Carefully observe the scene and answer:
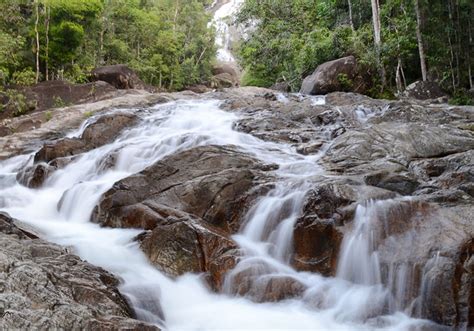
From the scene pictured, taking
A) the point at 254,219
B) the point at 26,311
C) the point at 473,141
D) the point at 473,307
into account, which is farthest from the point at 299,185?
the point at 26,311

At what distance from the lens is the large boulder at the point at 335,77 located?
62.3ft

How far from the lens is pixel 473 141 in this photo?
9398mm

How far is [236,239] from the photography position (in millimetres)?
7359

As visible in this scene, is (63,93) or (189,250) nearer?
(189,250)

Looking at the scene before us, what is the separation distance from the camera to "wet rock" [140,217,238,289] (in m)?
6.49

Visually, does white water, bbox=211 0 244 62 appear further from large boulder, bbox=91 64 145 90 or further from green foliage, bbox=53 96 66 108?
green foliage, bbox=53 96 66 108

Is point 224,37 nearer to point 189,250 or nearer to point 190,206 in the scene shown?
point 190,206

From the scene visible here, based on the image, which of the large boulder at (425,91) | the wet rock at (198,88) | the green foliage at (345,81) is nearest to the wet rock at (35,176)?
the green foliage at (345,81)

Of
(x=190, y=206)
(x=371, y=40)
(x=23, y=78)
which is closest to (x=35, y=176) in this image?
(x=190, y=206)

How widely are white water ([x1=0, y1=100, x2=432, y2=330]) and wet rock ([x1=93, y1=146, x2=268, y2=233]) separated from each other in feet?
1.07

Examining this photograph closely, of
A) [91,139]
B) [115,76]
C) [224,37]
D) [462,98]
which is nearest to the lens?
[91,139]

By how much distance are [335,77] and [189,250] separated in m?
14.1

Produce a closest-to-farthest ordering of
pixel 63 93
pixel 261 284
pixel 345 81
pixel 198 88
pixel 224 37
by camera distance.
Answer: pixel 261 284 < pixel 345 81 < pixel 63 93 < pixel 198 88 < pixel 224 37

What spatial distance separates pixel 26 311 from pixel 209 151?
19.6ft
